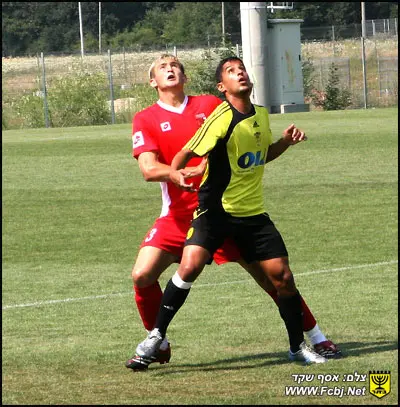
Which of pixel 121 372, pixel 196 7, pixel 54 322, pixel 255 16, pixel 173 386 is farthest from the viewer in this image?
pixel 196 7

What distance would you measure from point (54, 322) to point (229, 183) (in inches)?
114

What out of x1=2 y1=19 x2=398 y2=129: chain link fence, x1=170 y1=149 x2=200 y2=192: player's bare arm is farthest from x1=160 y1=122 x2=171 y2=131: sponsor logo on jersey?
x1=2 y1=19 x2=398 y2=129: chain link fence

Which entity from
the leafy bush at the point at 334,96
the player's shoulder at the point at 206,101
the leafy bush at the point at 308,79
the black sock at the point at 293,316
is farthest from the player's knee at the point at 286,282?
the leafy bush at the point at 308,79

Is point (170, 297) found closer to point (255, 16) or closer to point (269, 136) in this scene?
point (269, 136)

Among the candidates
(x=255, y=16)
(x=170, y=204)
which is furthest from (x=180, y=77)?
(x=255, y=16)

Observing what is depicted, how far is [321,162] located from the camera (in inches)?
966

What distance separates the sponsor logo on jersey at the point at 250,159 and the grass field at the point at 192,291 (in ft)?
4.14

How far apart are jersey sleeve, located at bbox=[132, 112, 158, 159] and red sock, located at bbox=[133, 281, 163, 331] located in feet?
2.98

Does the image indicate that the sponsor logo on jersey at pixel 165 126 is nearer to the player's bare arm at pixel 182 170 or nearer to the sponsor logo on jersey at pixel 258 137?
the player's bare arm at pixel 182 170

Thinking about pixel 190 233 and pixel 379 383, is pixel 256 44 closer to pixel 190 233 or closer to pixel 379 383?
pixel 190 233

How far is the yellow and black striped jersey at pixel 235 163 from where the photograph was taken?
25.7 feet

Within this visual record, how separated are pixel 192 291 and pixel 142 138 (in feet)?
12.6

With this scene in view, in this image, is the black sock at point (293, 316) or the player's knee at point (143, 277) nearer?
the black sock at point (293, 316)

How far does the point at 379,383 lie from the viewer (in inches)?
278
